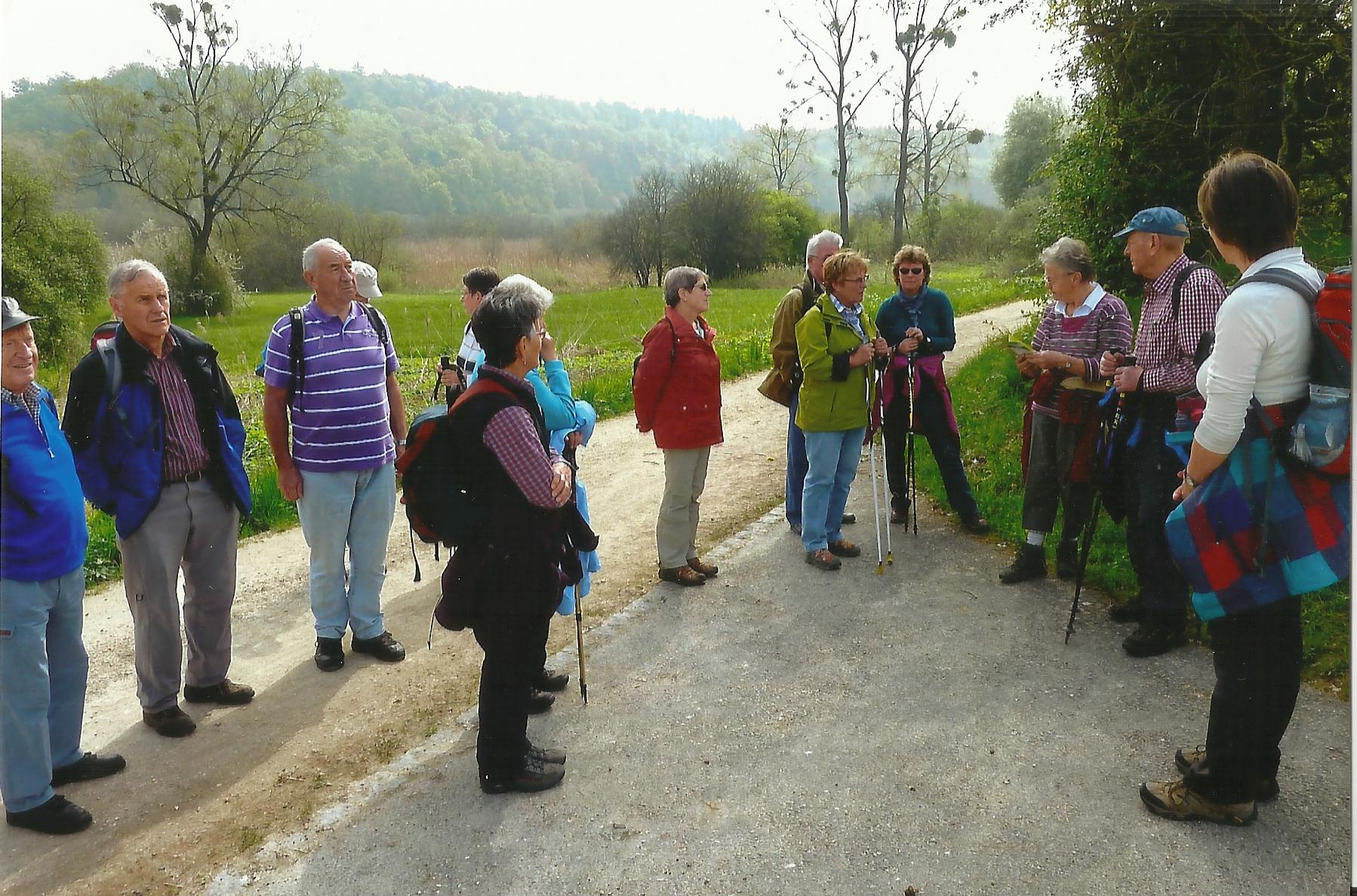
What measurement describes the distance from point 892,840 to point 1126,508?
2434mm

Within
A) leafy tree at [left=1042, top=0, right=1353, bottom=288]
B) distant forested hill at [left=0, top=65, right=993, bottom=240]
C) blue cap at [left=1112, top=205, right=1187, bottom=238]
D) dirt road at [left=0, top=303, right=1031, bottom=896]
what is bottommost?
dirt road at [left=0, top=303, right=1031, bottom=896]

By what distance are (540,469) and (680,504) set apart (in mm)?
2322

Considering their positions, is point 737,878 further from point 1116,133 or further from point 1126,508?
point 1116,133

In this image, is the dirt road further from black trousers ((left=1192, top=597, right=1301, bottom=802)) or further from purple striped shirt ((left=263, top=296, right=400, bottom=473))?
black trousers ((left=1192, top=597, right=1301, bottom=802))

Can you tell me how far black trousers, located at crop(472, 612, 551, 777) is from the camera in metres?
3.28

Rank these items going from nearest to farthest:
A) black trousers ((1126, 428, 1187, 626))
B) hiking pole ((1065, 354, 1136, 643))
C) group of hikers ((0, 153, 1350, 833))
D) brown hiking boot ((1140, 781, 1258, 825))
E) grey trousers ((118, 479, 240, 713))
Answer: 1. group of hikers ((0, 153, 1350, 833))
2. brown hiking boot ((1140, 781, 1258, 825))
3. grey trousers ((118, 479, 240, 713))
4. black trousers ((1126, 428, 1187, 626))
5. hiking pole ((1065, 354, 1136, 643))

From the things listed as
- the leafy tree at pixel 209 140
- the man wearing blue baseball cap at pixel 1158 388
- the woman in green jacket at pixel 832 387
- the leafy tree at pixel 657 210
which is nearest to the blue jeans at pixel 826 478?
the woman in green jacket at pixel 832 387

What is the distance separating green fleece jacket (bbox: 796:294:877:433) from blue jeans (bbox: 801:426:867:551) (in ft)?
0.29

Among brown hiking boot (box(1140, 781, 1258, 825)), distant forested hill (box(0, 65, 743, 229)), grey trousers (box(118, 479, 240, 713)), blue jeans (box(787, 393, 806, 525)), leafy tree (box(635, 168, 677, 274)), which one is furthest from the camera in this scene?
leafy tree (box(635, 168, 677, 274))

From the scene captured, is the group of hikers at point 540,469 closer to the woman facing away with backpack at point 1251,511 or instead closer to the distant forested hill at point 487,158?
the woman facing away with backpack at point 1251,511

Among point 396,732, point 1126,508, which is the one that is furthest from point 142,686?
point 1126,508

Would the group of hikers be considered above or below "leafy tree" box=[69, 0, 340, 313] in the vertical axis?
below

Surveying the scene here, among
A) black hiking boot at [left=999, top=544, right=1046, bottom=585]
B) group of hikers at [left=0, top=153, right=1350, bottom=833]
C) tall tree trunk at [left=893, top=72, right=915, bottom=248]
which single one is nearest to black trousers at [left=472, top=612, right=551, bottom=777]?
group of hikers at [left=0, top=153, right=1350, bottom=833]

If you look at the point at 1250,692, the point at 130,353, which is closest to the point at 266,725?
the point at 130,353
